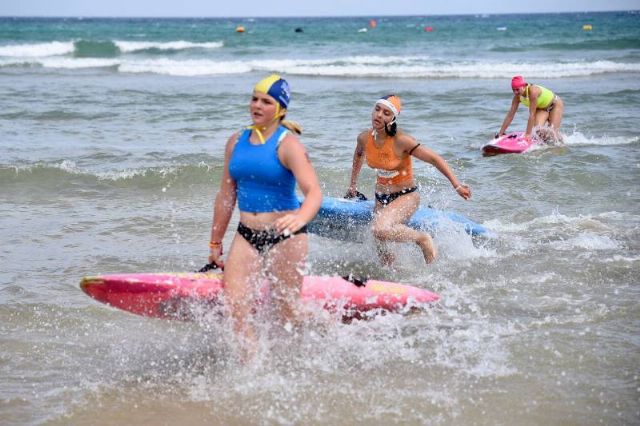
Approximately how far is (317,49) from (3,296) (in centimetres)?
3860

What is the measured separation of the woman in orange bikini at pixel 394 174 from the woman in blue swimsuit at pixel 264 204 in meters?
2.38

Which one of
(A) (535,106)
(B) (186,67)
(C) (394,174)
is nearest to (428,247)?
(C) (394,174)

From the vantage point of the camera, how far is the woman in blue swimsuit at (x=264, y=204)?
491 cm

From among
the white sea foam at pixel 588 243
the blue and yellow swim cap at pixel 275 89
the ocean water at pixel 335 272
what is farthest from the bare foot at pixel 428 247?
the blue and yellow swim cap at pixel 275 89

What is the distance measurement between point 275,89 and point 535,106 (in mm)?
9405

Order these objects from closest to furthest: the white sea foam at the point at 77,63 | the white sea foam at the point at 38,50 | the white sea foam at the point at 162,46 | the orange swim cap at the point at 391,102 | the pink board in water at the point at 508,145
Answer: the orange swim cap at the point at 391,102, the pink board in water at the point at 508,145, the white sea foam at the point at 77,63, the white sea foam at the point at 38,50, the white sea foam at the point at 162,46

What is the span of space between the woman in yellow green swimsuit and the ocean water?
1.73 feet

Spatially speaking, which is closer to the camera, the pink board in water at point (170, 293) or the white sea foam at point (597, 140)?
the pink board in water at point (170, 293)

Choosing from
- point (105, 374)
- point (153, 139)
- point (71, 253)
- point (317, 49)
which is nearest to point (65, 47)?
point (317, 49)

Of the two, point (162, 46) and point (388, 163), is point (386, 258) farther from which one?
point (162, 46)

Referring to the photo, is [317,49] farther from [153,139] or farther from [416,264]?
[416,264]

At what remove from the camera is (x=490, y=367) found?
524 cm

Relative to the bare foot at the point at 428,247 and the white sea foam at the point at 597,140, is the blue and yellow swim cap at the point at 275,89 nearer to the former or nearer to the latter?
the bare foot at the point at 428,247

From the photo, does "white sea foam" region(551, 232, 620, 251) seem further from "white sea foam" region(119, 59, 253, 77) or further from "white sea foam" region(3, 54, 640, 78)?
"white sea foam" region(119, 59, 253, 77)
